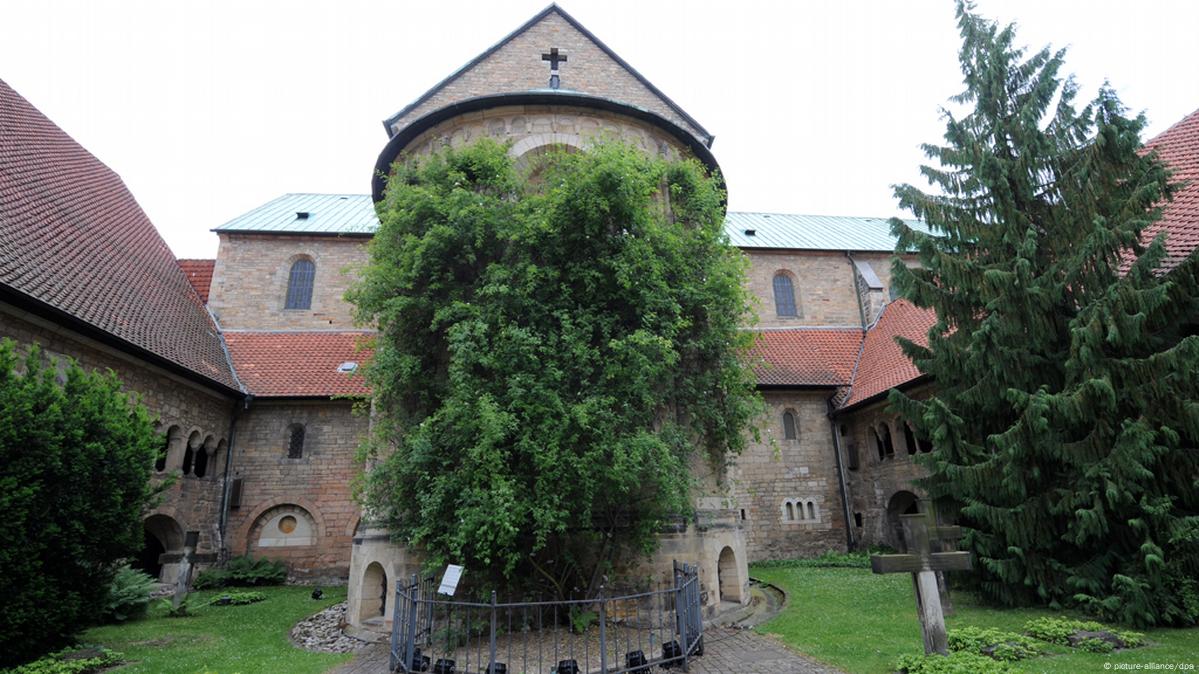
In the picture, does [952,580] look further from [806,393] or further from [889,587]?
[806,393]

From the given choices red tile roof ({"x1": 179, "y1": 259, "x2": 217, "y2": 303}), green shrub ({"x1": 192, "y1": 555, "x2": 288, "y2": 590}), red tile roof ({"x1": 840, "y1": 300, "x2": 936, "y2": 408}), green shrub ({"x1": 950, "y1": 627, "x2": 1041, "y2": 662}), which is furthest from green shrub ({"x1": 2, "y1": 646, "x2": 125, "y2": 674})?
red tile roof ({"x1": 840, "y1": 300, "x2": 936, "y2": 408})

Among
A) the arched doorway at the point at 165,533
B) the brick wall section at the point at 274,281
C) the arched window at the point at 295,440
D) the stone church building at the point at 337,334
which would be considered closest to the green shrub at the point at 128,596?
the stone church building at the point at 337,334

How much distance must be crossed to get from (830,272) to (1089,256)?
14343 millimetres

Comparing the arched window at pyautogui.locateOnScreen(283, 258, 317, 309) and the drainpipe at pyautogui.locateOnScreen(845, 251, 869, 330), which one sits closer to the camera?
the arched window at pyautogui.locateOnScreen(283, 258, 317, 309)

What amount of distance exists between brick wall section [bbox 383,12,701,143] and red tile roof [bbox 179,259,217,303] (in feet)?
33.9

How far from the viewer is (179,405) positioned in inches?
566

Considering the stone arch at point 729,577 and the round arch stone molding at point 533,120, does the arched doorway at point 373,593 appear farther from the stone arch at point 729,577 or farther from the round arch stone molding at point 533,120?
the round arch stone molding at point 533,120

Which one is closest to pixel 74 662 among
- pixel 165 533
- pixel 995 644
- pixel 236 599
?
pixel 236 599

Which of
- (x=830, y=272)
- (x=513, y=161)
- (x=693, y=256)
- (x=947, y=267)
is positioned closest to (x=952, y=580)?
(x=947, y=267)

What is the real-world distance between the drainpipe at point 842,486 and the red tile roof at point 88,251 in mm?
16743

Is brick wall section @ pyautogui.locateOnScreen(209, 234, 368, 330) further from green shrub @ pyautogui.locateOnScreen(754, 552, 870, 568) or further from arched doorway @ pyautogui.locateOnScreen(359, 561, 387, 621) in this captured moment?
green shrub @ pyautogui.locateOnScreen(754, 552, 870, 568)

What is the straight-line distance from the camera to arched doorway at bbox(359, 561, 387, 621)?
1041cm

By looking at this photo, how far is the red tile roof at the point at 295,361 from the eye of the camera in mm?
17000

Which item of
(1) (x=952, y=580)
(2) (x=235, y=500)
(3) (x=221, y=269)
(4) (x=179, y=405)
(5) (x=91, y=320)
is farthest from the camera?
(3) (x=221, y=269)
